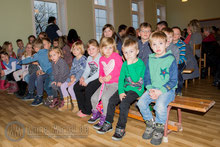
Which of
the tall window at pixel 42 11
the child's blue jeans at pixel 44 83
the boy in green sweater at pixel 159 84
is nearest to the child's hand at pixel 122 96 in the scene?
the boy in green sweater at pixel 159 84

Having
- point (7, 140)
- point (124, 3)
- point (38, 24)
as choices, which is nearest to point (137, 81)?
point (7, 140)

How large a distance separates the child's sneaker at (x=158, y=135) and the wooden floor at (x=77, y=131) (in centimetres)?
6

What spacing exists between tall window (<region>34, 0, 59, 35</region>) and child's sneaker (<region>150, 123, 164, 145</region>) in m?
5.18

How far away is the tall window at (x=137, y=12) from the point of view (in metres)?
8.83

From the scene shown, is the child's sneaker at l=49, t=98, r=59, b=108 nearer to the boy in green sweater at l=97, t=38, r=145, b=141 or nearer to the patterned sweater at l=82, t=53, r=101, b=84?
the patterned sweater at l=82, t=53, r=101, b=84

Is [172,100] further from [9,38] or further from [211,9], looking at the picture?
[211,9]

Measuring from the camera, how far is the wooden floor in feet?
6.01

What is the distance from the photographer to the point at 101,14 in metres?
7.18

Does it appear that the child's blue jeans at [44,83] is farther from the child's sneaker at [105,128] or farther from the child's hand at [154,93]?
the child's hand at [154,93]

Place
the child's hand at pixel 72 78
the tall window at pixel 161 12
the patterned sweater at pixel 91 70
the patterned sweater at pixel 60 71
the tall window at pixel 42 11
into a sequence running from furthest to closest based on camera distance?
1. the tall window at pixel 161 12
2. the tall window at pixel 42 11
3. the patterned sweater at pixel 60 71
4. the child's hand at pixel 72 78
5. the patterned sweater at pixel 91 70

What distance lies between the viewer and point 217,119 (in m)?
2.25

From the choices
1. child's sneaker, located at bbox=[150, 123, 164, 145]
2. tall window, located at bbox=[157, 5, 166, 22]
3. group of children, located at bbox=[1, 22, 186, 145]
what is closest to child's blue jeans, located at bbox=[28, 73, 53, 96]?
group of children, located at bbox=[1, 22, 186, 145]

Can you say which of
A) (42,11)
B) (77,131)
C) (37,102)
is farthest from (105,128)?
(42,11)

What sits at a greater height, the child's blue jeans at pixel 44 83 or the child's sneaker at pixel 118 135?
the child's blue jeans at pixel 44 83
